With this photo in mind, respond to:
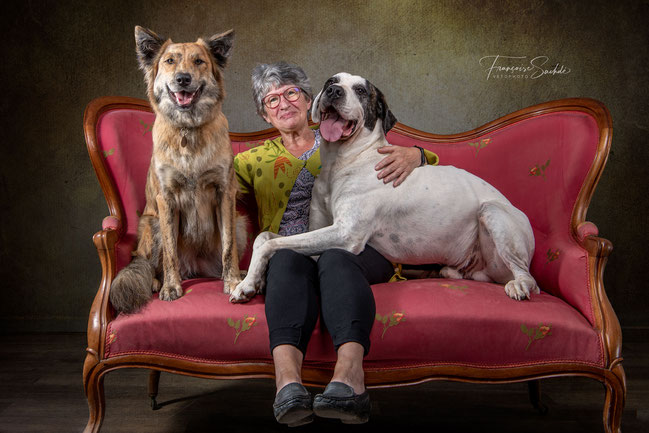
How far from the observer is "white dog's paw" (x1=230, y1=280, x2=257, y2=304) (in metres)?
1.65

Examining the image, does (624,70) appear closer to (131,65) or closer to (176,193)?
(176,193)

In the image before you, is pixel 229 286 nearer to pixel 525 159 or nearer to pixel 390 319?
pixel 390 319

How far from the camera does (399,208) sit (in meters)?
1.98

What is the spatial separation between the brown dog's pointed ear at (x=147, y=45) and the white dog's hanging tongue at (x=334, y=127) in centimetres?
69

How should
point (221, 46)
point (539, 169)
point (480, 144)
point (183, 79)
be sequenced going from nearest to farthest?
point (183, 79) < point (221, 46) < point (539, 169) < point (480, 144)

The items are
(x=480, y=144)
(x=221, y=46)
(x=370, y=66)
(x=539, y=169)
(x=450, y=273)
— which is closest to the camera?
(x=221, y=46)

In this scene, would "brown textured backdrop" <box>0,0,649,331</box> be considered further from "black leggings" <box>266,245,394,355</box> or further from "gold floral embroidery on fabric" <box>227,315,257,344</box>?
"gold floral embroidery on fabric" <box>227,315,257,344</box>

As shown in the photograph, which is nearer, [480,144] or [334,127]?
[334,127]

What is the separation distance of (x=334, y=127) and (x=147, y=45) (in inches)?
30.3

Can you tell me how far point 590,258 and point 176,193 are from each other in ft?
4.95

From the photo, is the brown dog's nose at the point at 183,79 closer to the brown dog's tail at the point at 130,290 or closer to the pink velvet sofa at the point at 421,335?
the pink velvet sofa at the point at 421,335

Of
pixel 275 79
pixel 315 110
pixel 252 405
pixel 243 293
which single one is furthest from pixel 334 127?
pixel 252 405

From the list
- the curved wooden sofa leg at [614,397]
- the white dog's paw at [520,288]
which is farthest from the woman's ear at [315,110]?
the curved wooden sofa leg at [614,397]

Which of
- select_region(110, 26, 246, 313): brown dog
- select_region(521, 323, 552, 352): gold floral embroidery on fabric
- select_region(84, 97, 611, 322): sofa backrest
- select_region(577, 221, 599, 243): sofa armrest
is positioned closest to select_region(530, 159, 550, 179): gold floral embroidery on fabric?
select_region(84, 97, 611, 322): sofa backrest
